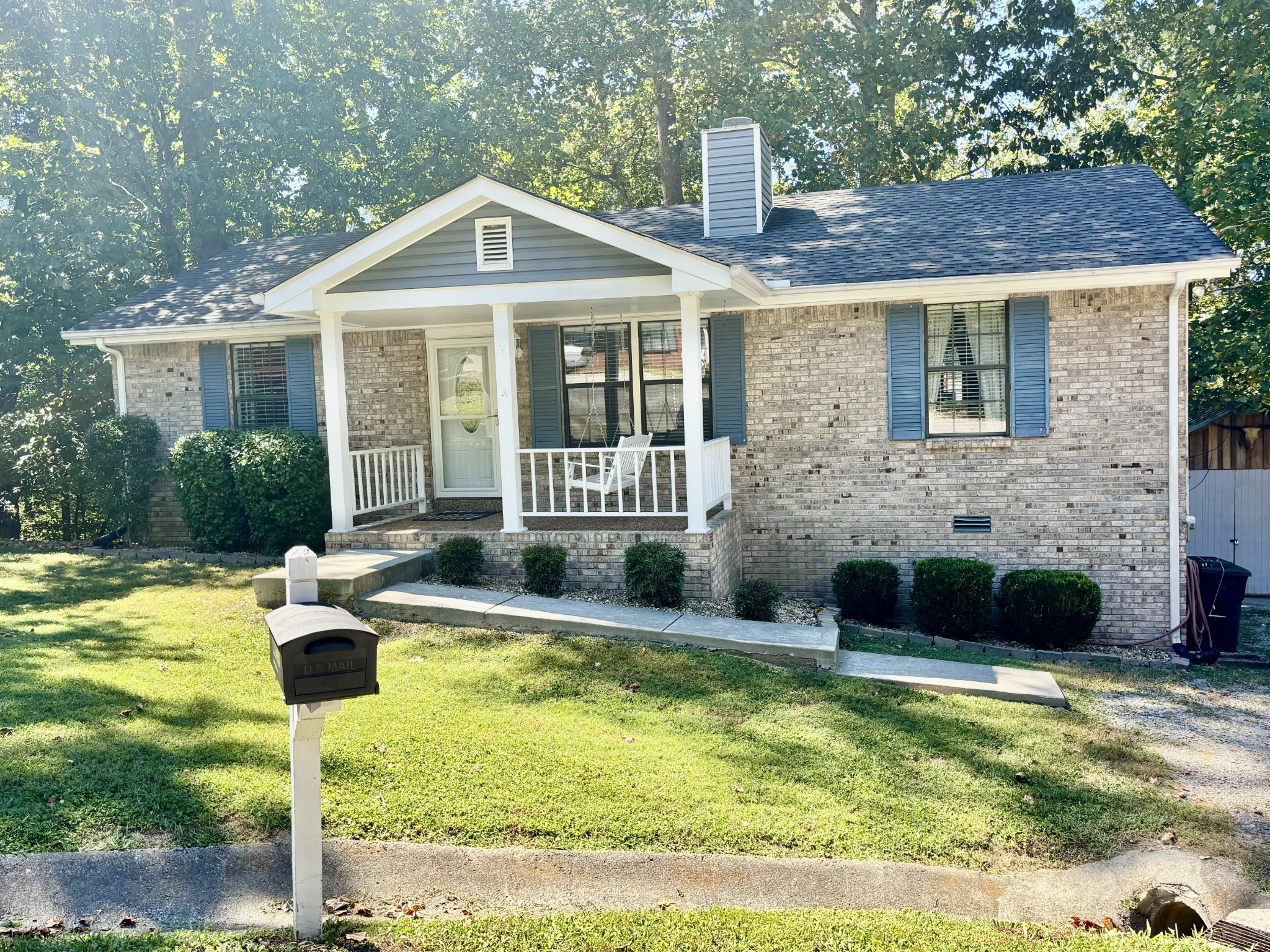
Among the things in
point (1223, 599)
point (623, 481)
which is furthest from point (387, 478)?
point (1223, 599)

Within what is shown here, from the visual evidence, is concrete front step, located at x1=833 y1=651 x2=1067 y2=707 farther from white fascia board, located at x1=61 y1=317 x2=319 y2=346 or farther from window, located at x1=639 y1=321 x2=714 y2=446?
white fascia board, located at x1=61 y1=317 x2=319 y2=346

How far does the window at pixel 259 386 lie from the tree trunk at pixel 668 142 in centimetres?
1297

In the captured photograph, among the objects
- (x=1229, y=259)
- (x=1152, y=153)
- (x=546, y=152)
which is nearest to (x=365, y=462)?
(x=1229, y=259)

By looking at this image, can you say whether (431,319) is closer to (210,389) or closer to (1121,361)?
(210,389)

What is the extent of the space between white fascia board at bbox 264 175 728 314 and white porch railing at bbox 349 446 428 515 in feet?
6.97

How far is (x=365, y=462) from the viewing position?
1202 cm

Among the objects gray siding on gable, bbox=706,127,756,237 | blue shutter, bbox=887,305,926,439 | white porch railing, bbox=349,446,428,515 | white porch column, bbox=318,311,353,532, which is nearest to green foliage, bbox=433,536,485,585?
white porch column, bbox=318,311,353,532

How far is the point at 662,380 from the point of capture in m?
12.6

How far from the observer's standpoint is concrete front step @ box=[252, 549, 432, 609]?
9.23 m

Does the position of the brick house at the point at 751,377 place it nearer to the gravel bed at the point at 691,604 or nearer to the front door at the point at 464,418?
the front door at the point at 464,418

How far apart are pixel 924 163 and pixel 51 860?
2148 cm

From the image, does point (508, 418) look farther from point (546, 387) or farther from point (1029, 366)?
point (1029, 366)

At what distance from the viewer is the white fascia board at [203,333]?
13047mm

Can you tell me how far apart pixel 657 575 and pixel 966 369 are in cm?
445
